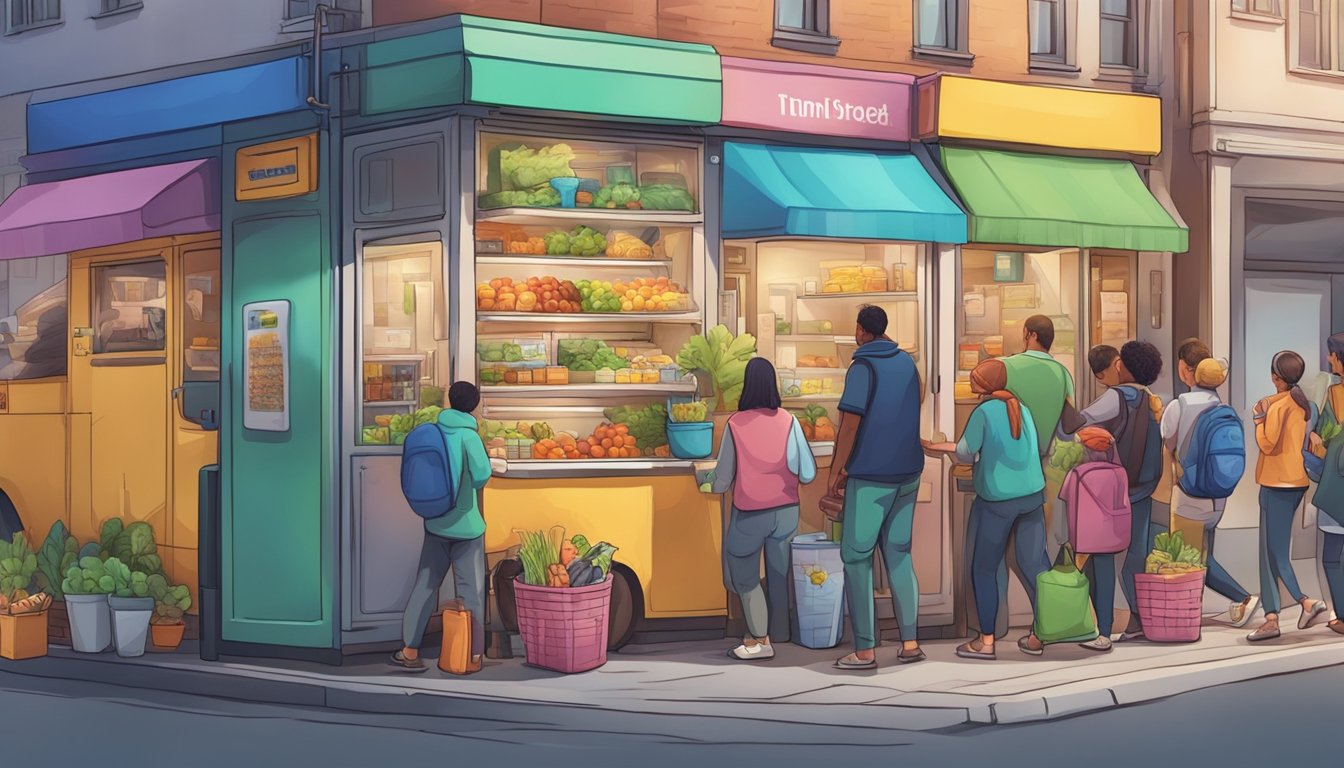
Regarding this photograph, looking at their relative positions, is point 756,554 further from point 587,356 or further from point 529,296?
point 529,296

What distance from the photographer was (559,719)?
8.84m

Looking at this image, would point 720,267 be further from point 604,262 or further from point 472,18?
point 472,18

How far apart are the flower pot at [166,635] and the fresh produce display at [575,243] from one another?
4244mm

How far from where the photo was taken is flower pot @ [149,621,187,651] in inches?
437

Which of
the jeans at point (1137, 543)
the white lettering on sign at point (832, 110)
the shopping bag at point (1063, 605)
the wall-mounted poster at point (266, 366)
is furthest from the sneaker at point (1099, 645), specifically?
the wall-mounted poster at point (266, 366)

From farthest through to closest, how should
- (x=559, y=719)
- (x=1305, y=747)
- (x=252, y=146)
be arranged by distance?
(x=252, y=146)
(x=559, y=719)
(x=1305, y=747)

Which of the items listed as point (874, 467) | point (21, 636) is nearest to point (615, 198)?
point (874, 467)

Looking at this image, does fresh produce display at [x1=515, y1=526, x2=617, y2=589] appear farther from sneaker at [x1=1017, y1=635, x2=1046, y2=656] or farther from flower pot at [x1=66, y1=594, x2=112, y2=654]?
flower pot at [x1=66, y1=594, x2=112, y2=654]

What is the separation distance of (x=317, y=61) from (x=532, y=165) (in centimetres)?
182

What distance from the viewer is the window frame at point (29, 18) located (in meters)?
13.6

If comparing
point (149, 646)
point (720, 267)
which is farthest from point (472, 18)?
point (149, 646)

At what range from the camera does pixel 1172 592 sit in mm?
11102

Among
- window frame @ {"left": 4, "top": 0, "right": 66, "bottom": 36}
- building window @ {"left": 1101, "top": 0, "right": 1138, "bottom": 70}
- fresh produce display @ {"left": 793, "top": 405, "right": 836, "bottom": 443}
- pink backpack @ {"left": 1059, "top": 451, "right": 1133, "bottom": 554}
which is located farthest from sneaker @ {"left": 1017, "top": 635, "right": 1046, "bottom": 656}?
window frame @ {"left": 4, "top": 0, "right": 66, "bottom": 36}

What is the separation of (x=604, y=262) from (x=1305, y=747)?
20.8 ft
